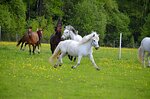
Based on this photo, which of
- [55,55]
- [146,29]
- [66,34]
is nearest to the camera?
[55,55]

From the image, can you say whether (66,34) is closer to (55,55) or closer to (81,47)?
(55,55)

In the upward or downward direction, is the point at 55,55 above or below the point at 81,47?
below

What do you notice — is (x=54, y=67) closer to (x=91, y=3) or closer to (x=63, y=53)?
(x=63, y=53)

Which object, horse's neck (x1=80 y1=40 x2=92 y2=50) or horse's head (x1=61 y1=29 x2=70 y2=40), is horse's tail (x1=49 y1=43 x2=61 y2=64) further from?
horse's head (x1=61 y1=29 x2=70 y2=40)

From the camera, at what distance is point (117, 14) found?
74375mm

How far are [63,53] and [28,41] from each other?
9397mm

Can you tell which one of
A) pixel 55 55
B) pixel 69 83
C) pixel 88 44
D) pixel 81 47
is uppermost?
pixel 88 44

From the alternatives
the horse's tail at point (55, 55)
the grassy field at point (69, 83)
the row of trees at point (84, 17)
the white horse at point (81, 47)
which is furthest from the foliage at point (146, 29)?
the grassy field at point (69, 83)

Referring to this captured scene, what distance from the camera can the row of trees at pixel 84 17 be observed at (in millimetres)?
52625

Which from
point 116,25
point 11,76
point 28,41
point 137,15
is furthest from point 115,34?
point 11,76

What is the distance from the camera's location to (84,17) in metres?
64.8

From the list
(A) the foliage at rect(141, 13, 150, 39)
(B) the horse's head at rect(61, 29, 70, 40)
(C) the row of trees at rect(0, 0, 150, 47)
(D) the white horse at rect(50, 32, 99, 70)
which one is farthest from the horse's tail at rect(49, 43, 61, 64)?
(A) the foliage at rect(141, 13, 150, 39)

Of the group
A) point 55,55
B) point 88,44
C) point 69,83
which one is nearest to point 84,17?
point 55,55

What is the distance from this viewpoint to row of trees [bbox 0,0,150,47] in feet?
173
